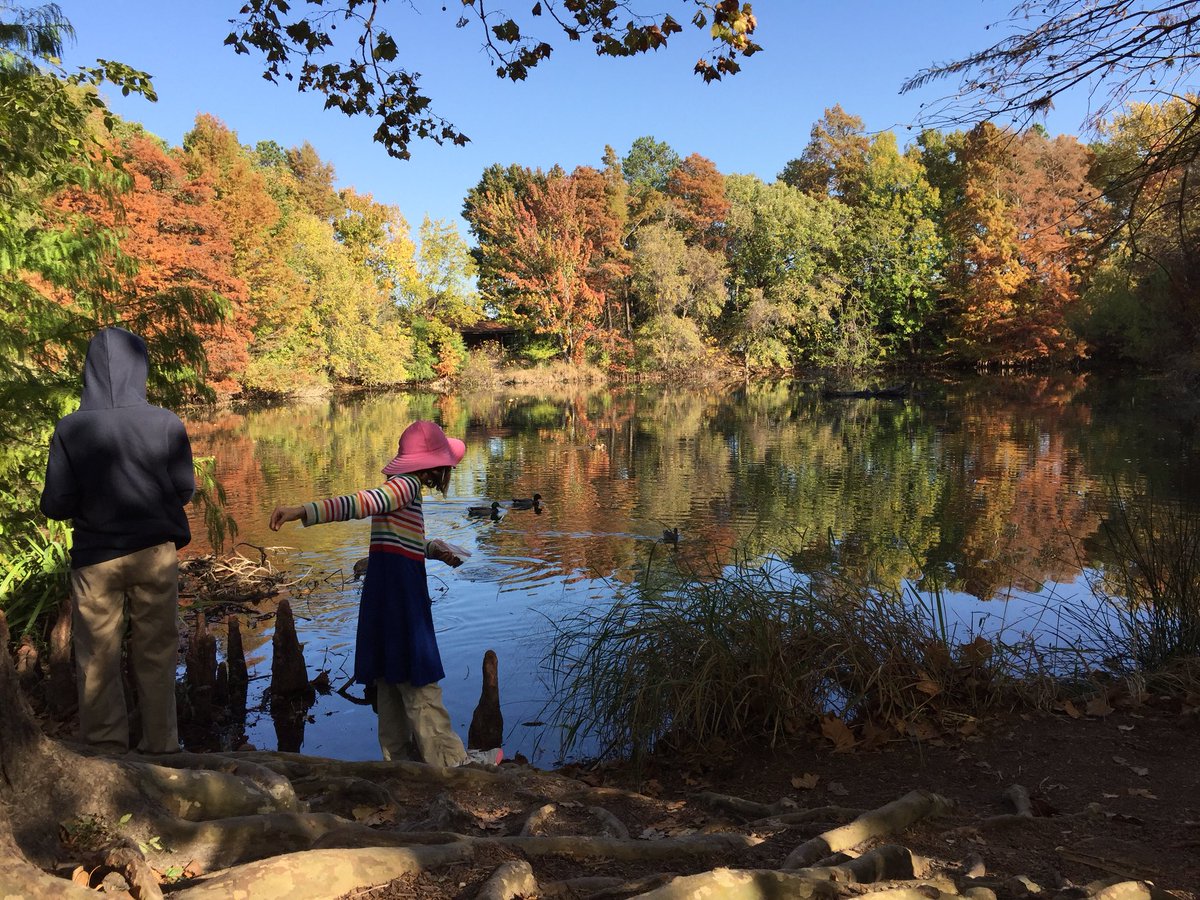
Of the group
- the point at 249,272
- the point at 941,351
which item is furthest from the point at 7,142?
the point at 941,351

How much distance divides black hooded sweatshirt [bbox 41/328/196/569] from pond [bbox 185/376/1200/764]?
8.16ft

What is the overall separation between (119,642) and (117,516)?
2.01ft

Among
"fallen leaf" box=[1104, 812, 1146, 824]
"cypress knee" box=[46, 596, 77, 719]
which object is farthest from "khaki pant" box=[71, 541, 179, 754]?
"fallen leaf" box=[1104, 812, 1146, 824]

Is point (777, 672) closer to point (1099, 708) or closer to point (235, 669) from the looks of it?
point (1099, 708)

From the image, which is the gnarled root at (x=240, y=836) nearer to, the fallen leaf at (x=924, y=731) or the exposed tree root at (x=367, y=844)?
the exposed tree root at (x=367, y=844)

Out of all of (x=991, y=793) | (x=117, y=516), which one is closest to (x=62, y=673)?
(x=117, y=516)

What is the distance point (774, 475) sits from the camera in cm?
1625

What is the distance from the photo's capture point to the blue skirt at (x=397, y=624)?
4.16 meters

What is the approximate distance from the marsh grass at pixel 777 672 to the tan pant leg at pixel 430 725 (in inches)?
41.0

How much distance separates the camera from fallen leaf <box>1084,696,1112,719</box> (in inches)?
181

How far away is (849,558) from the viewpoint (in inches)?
407

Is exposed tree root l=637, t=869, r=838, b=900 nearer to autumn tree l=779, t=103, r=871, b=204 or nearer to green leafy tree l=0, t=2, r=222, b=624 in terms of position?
green leafy tree l=0, t=2, r=222, b=624

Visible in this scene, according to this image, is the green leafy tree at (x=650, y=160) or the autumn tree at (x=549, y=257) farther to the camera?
the green leafy tree at (x=650, y=160)

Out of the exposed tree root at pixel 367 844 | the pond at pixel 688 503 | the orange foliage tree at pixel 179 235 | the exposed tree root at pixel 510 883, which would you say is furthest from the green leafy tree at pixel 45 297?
the orange foliage tree at pixel 179 235
